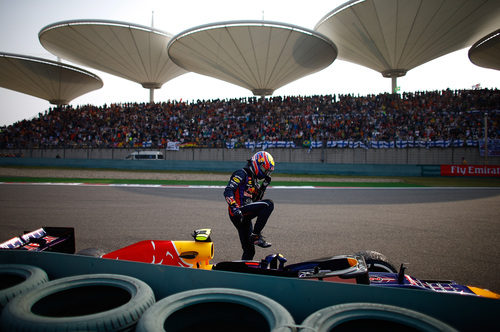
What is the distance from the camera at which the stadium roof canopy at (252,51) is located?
2928 cm

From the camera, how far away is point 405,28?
3098cm

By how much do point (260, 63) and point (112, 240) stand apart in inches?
1340

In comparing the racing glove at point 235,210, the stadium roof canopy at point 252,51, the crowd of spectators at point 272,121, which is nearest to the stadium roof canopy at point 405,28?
the stadium roof canopy at point 252,51

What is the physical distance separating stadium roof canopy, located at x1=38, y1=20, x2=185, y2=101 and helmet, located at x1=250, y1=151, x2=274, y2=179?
1495 inches

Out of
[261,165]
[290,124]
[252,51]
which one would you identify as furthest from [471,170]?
[252,51]

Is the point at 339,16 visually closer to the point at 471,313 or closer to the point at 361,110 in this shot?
the point at 361,110

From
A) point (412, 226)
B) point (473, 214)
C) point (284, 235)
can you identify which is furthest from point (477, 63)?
point (284, 235)

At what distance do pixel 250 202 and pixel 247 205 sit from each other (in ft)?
0.74

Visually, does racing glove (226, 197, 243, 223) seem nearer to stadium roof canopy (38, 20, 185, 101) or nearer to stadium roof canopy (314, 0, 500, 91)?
stadium roof canopy (314, 0, 500, 91)

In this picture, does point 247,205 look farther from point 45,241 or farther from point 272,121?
point 272,121

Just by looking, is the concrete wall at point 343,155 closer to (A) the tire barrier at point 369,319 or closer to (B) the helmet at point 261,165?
(B) the helmet at point 261,165

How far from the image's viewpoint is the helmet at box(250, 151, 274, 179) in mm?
3885

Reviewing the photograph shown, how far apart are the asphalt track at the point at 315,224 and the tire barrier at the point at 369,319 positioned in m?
2.72

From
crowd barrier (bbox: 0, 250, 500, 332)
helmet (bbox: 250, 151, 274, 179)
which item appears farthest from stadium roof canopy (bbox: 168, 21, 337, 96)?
crowd barrier (bbox: 0, 250, 500, 332)
